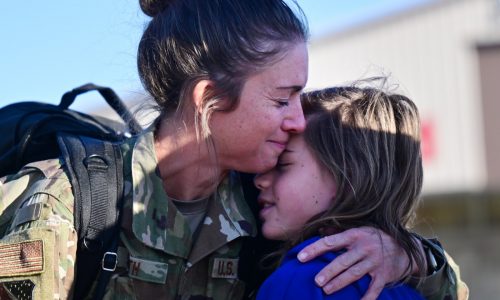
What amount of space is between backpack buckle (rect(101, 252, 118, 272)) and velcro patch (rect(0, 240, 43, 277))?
22 cm

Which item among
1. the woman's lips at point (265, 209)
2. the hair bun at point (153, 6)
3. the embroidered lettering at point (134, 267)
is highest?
the hair bun at point (153, 6)

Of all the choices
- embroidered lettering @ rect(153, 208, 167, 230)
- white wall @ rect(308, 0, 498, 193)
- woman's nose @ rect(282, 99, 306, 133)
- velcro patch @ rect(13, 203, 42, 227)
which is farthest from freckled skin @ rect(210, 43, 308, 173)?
white wall @ rect(308, 0, 498, 193)

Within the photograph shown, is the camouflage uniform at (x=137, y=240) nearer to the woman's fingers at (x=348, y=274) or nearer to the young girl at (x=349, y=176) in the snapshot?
the young girl at (x=349, y=176)

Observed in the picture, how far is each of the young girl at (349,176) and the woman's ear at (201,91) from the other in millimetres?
342

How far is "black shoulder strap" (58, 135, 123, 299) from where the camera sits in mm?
2867

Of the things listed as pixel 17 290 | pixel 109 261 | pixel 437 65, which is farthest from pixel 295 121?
pixel 437 65

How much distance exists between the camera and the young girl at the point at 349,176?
2979 mm

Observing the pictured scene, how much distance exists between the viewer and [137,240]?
3043mm

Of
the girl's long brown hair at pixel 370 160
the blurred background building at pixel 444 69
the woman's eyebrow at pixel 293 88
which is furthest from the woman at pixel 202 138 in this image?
the blurred background building at pixel 444 69

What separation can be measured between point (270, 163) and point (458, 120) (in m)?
15.6

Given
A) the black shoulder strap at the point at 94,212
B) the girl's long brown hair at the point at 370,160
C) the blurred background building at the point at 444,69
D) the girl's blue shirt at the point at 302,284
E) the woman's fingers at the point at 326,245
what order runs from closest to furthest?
the girl's blue shirt at the point at 302,284 < the woman's fingers at the point at 326,245 < the black shoulder strap at the point at 94,212 < the girl's long brown hair at the point at 370,160 < the blurred background building at the point at 444,69

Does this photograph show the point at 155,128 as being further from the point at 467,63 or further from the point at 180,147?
the point at 467,63

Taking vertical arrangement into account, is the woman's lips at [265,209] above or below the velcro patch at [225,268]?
above

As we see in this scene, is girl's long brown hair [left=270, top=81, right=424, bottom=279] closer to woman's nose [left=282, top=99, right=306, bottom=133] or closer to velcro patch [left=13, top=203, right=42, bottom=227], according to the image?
woman's nose [left=282, top=99, right=306, bottom=133]
